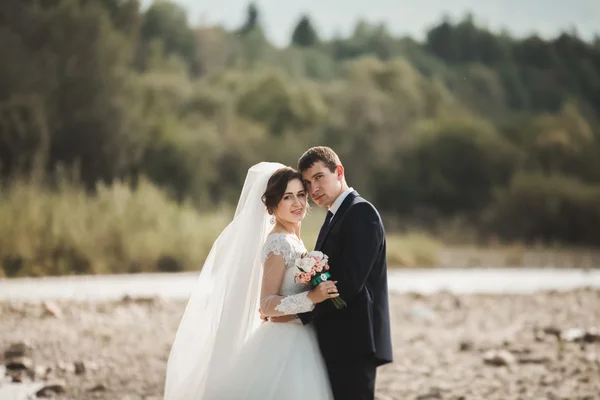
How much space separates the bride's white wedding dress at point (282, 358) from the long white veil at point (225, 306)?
0.16m

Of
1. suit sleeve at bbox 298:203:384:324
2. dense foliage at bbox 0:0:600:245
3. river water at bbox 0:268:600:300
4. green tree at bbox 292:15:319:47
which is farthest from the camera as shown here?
green tree at bbox 292:15:319:47

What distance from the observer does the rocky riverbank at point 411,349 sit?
6301mm

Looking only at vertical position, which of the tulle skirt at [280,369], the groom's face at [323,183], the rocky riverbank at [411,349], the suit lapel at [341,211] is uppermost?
the groom's face at [323,183]

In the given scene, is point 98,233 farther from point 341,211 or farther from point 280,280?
point 341,211

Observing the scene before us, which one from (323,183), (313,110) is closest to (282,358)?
(323,183)

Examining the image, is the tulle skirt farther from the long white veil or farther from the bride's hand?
the bride's hand

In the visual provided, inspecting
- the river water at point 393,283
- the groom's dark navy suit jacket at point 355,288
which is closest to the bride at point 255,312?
the groom's dark navy suit jacket at point 355,288

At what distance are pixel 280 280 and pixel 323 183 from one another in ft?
1.71

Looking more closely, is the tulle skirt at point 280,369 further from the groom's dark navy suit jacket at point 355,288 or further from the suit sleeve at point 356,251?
the suit sleeve at point 356,251

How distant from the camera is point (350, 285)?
370 centimetres

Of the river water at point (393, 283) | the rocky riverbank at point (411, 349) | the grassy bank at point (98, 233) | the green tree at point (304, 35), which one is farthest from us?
the green tree at point (304, 35)

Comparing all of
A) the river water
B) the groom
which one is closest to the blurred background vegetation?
the river water

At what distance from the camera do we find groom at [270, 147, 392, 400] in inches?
147

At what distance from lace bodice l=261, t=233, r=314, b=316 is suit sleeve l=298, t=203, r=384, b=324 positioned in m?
0.15
